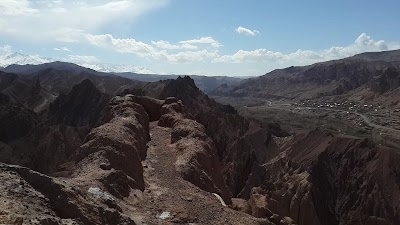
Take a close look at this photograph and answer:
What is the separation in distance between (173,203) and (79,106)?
86.7 m

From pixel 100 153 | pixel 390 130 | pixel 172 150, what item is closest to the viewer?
pixel 100 153

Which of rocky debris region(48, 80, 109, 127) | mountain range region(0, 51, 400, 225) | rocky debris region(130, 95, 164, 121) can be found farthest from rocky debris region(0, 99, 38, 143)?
rocky debris region(130, 95, 164, 121)

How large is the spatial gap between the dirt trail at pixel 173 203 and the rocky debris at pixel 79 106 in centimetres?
7188

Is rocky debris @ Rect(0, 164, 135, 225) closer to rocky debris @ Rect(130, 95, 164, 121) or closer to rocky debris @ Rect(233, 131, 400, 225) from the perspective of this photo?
rocky debris @ Rect(130, 95, 164, 121)

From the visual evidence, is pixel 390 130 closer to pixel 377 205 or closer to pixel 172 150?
pixel 377 205

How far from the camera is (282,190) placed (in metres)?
54.5

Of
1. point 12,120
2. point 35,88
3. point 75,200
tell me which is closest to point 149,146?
point 75,200

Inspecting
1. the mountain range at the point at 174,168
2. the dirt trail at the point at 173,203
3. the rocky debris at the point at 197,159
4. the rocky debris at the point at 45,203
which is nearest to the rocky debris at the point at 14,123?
the mountain range at the point at 174,168

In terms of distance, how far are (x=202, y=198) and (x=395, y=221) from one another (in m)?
40.9

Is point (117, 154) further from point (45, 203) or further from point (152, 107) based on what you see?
point (152, 107)

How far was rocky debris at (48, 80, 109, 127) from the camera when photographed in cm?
9543

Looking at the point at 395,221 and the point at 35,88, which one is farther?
the point at 35,88

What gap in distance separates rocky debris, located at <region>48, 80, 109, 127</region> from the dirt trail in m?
71.9

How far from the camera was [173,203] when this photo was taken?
18.3 m
